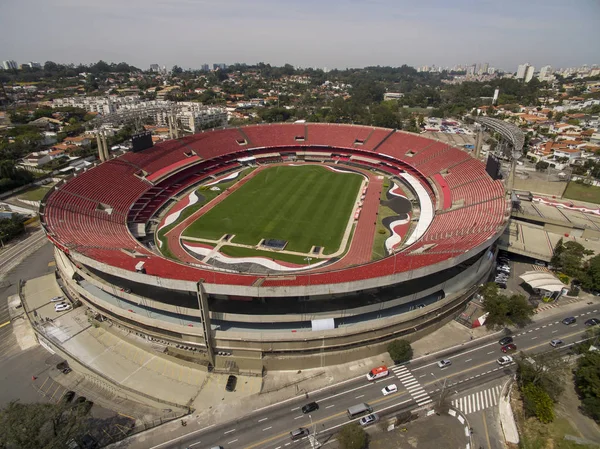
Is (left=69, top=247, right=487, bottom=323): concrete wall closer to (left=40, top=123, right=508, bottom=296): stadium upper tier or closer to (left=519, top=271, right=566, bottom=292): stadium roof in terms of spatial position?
(left=40, top=123, right=508, bottom=296): stadium upper tier

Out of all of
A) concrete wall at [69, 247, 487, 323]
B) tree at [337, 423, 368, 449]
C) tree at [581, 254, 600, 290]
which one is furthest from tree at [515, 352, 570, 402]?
tree at [581, 254, 600, 290]

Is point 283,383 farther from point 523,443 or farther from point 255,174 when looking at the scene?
point 255,174

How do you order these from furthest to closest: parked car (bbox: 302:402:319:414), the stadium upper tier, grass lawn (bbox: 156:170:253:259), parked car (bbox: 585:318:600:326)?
grass lawn (bbox: 156:170:253:259) < parked car (bbox: 585:318:600:326) < the stadium upper tier < parked car (bbox: 302:402:319:414)

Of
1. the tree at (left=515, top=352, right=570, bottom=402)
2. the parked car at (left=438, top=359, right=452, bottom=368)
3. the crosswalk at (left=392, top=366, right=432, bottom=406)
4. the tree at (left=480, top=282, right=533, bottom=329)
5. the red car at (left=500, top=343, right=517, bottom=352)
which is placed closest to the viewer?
the tree at (left=515, top=352, right=570, bottom=402)

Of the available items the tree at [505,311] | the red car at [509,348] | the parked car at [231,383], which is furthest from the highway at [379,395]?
the parked car at [231,383]

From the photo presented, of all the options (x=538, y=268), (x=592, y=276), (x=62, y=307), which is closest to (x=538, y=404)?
(x=592, y=276)

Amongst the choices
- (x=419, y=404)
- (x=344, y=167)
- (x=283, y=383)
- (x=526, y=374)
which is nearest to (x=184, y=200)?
(x=344, y=167)
